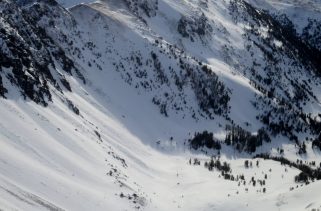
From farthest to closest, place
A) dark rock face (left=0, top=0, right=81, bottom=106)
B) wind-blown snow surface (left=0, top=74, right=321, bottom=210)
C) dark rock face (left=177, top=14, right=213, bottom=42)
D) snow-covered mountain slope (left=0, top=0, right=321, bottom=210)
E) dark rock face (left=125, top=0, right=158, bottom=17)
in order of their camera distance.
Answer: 1. dark rock face (left=177, top=14, right=213, bottom=42)
2. dark rock face (left=125, top=0, right=158, bottom=17)
3. dark rock face (left=0, top=0, right=81, bottom=106)
4. snow-covered mountain slope (left=0, top=0, right=321, bottom=210)
5. wind-blown snow surface (left=0, top=74, right=321, bottom=210)

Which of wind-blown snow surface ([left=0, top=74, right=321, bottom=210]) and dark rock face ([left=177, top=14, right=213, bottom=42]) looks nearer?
wind-blown snow surface ([left=0, top=74, right=321, bottom=210])

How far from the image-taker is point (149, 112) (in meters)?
112

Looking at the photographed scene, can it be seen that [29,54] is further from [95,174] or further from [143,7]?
[143,7]

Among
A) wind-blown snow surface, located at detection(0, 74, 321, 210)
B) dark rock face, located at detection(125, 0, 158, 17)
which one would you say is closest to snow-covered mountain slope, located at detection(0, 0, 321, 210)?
wind-blown snow surface, located at detection(0, 74, 321, 210)

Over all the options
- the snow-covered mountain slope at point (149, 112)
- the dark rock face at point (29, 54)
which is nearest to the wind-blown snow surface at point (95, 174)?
the snow-covered mountain slope at point (149, 112)

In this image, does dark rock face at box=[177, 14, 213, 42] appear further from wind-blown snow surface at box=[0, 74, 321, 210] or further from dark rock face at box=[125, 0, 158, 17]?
wind-blown snow surface at box=[0, 74, 321, 210]

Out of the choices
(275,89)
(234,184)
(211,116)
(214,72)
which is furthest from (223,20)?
(234,184)

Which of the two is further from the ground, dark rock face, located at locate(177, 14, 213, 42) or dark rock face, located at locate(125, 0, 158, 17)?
dark rock face, located at locate(125, 0, 158, 17)

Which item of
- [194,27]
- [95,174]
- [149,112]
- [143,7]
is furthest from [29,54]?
[194,27]

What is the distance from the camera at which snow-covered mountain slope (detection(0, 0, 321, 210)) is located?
5203 cm

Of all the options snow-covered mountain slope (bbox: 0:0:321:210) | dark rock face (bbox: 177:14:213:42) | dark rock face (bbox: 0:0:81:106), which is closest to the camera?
snow-covered mountain slope (bbox: 0:0:321:210)

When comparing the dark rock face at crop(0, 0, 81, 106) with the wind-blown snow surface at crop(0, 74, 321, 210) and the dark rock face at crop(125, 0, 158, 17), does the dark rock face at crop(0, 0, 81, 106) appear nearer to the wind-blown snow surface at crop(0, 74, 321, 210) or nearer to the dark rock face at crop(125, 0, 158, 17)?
the wind-blown snow surface at crop(0, 74, 321, 210)

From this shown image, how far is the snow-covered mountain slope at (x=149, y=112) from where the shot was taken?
5203cm

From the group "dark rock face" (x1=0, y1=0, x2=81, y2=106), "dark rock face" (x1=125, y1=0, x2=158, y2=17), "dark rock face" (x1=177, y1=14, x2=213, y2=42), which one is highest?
"dark rock face" (x1=0, y1=0, x2=81, y2=106)
